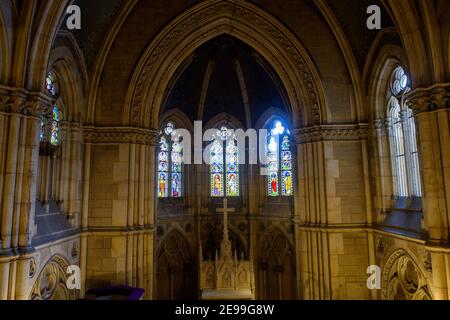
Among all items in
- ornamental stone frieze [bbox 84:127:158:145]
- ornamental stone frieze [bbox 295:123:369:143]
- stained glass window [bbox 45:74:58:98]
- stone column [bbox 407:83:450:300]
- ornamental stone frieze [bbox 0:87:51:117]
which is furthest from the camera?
ornamental stone frieze [bbox 295:123:369:143]

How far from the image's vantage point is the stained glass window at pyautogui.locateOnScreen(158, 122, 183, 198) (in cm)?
1669

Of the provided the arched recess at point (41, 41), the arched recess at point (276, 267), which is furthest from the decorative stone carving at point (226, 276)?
the arched recess at point (41, 41)

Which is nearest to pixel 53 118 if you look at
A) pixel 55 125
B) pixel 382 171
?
pixel 55 125

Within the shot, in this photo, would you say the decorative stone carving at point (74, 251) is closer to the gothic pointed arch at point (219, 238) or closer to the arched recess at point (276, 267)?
the gothic pointed arch at point (219, 238)

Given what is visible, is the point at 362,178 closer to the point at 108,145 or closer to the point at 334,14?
the point at 334,14

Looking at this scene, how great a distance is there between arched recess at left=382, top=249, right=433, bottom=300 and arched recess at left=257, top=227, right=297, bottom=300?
5.63 metres

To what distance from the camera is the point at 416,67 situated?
314 inches

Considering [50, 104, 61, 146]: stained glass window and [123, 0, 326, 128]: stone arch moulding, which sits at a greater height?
[123, 0, 326, 128]: stone arch moulding

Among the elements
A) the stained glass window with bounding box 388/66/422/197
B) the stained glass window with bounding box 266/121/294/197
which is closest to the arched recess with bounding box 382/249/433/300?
the stained glass window with bounding box 388/66/422/197

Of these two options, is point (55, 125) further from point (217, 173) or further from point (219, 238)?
point (219, 238)

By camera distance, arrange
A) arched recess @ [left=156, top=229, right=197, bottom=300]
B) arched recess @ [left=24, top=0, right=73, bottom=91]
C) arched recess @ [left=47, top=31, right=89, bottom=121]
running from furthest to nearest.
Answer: arched recess @ [left=156, top=229, right=197, bottom=300], arched recess @ [left=47, top=31, right=89, bottom=121], arched recess @ [left=24, top=0, right=73, bottom=91]

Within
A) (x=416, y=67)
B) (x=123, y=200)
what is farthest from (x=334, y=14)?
(x=123, y=200)

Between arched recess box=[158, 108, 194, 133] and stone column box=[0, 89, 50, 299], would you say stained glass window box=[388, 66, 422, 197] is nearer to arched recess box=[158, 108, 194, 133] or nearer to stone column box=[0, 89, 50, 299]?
stone column box=[0, 89, 50, 299]

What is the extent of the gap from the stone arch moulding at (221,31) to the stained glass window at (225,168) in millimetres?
5727
